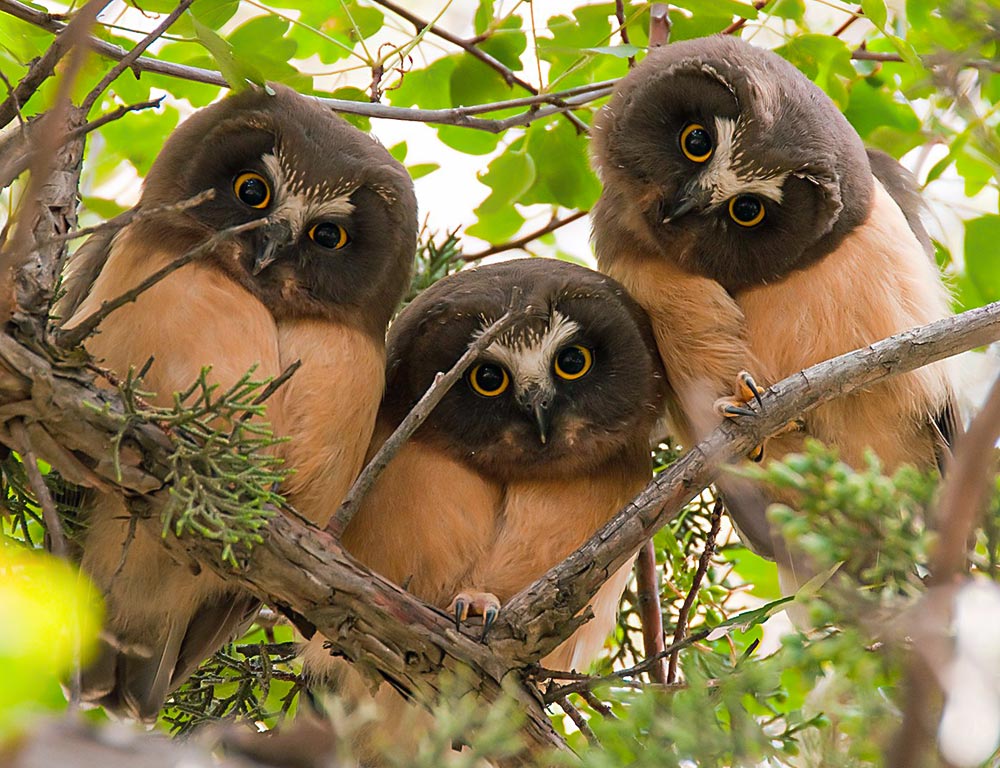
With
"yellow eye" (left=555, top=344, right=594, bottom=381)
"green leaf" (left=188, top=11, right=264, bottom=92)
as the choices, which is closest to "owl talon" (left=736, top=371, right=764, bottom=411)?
"yellow eye" (left=555, top=344, right=594, bottom=381)

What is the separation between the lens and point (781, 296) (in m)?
2.76

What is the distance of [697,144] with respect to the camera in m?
2.77

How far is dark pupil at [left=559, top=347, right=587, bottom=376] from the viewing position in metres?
2.77

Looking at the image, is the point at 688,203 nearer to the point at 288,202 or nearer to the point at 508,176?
the point at 508,176

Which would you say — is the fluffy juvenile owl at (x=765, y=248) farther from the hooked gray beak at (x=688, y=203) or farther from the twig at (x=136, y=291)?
the twig at (x=136, y=291)

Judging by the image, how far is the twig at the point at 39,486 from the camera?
5.96 ft

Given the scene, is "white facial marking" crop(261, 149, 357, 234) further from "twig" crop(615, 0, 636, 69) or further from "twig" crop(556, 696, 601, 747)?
"twig" crop(556, 696, 601, 747)

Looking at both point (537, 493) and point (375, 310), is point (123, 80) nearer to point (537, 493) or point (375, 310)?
point (375, 310)

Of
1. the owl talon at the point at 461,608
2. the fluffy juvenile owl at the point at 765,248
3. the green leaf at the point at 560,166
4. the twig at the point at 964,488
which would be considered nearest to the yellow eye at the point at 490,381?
the fluffy juvenile owl at the point at 765,248

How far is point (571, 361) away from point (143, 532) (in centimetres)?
107

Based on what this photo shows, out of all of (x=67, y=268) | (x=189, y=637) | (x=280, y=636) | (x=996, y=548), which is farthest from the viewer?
(x=280, y=636)

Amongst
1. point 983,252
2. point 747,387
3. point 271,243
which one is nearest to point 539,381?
point 747,387

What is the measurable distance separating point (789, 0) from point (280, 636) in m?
2.50

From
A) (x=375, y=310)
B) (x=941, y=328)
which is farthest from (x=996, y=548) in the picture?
(x=375, y=310)
